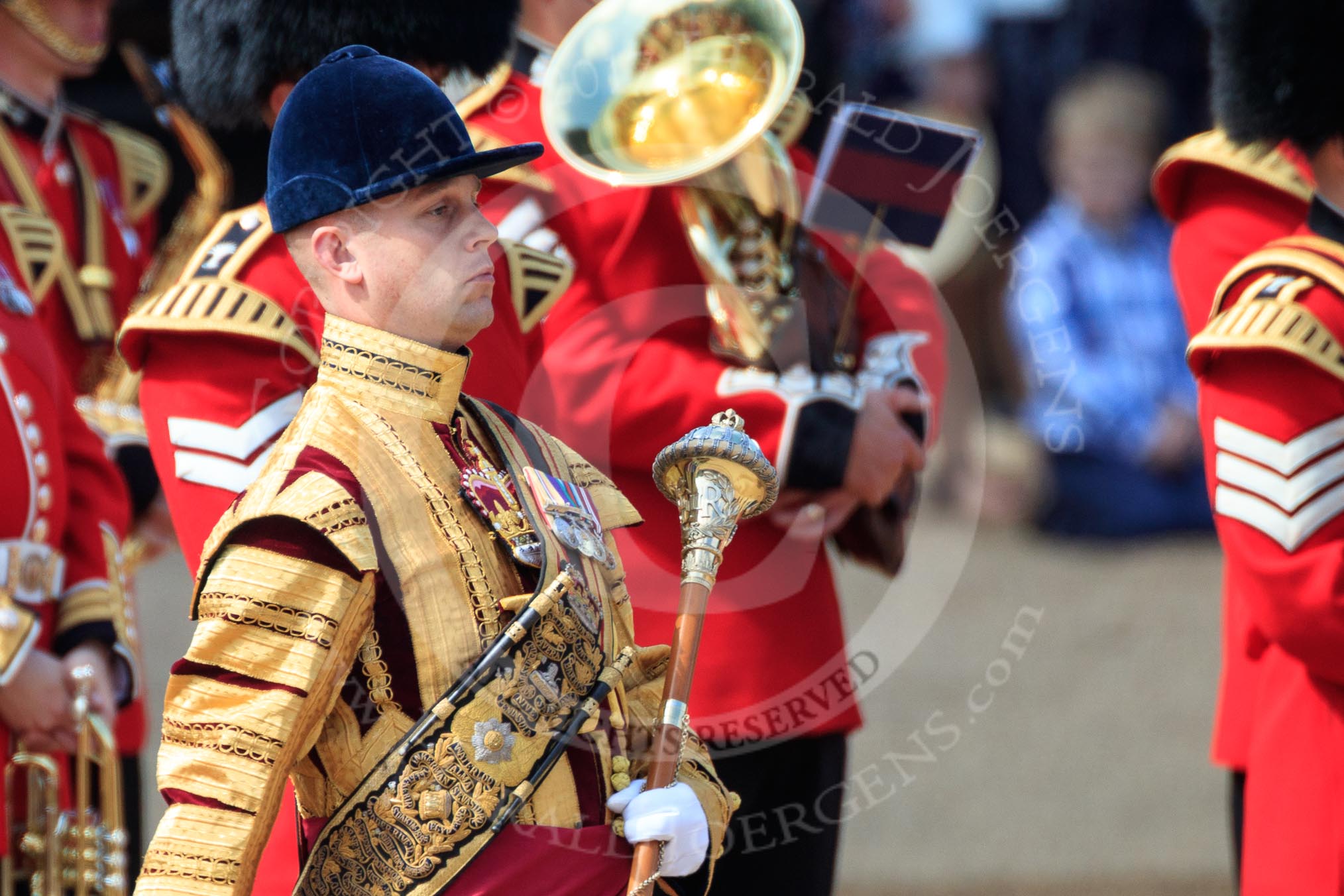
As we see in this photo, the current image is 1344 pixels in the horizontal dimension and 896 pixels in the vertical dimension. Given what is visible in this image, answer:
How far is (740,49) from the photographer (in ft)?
10.5

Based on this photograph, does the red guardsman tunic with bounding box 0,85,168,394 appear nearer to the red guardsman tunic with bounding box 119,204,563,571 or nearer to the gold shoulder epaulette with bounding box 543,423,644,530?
the red guardsman tunic with bounding box 119,204,563,571

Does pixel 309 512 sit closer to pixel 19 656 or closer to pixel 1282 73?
pixel 19 656

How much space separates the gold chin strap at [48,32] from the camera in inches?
154

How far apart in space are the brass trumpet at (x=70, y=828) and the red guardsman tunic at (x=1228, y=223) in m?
1.90

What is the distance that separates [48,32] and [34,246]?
54 cm

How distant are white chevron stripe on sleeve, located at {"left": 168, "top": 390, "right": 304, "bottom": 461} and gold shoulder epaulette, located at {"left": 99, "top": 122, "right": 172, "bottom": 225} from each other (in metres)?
1.75

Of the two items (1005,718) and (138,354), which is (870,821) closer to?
(1005,718)

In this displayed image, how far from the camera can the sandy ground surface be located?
17.6 feet

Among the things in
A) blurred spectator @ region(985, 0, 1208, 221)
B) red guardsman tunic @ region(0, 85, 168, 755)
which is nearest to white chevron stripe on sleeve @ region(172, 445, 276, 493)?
red guardsman tunic @ region(0, 85, 168, 755)

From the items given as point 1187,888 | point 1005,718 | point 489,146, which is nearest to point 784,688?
point 489,146

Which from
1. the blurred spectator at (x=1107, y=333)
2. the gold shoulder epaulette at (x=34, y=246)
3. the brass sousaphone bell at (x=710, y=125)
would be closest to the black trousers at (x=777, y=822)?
the brass sousaphone bell at (x=710, y=125)

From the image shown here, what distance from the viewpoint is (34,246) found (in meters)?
3.67

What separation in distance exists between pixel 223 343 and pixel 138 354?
15 centimetres

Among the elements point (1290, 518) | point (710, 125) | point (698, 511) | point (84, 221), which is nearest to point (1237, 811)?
point (1290, 518)
